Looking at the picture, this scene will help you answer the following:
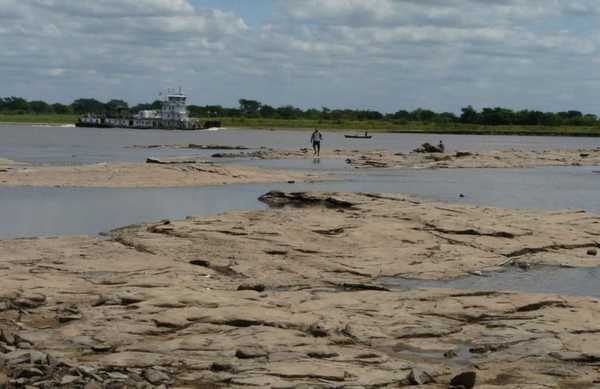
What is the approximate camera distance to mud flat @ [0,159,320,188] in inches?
1574

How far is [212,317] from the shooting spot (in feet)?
43.4

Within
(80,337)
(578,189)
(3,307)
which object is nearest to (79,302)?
(3,307)

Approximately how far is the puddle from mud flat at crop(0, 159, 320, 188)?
923 inches

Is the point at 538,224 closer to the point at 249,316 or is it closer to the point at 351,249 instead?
the point at 351,249

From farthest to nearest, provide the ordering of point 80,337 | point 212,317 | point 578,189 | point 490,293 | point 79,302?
point 578,189 < point 490,293 < point 79,302 < point 212,317 < point 80,337

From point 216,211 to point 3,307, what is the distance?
48.1ft

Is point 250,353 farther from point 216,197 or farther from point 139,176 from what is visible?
point 139,176

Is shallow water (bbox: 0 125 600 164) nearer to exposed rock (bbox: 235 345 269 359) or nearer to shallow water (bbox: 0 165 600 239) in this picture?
shallow water (bbox: 0 165 600 239)

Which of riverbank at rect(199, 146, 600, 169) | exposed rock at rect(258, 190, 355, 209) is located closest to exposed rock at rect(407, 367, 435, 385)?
exposed rock at rect(258, 190, 355, 209)

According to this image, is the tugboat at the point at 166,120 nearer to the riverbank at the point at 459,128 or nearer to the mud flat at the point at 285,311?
the riverbank at the point at 459,128

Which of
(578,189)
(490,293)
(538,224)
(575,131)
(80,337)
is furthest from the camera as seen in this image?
(575,131)

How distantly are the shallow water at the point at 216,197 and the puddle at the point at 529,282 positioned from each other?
9323 mm

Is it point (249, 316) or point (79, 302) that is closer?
point (249, 316)

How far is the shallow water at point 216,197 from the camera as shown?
25.8 meters
